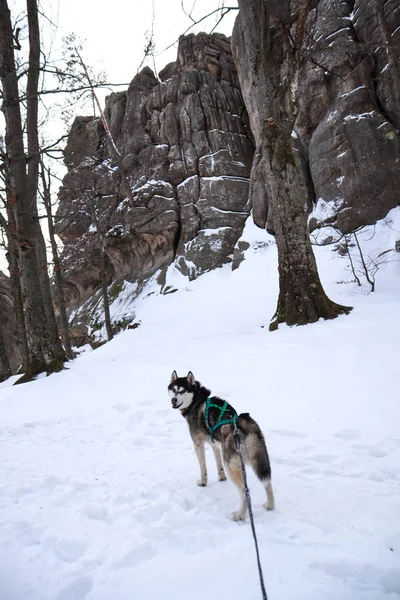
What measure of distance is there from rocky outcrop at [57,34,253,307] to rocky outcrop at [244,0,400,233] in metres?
6.48

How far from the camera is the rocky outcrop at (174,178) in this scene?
2239 cm

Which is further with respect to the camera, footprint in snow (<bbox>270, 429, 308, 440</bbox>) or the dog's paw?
footprint in snow (<bbox>270, 429, 308, 440</bbox>)

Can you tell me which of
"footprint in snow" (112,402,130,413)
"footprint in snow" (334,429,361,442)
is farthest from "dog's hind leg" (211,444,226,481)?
"footprint in snow" (112,402,130,413)

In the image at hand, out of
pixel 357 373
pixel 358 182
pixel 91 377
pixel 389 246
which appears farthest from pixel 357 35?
pixel 91 377

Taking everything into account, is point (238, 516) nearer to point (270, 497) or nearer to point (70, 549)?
point (270, 497)

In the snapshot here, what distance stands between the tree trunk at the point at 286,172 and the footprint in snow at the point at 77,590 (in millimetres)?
6085

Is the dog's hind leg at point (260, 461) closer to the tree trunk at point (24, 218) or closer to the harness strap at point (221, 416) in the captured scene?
the harness strap at point (221, 416)

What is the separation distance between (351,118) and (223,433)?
670 inches

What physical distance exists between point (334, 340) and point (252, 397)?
217 centimetres

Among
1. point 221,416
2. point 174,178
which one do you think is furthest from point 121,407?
point 174,178

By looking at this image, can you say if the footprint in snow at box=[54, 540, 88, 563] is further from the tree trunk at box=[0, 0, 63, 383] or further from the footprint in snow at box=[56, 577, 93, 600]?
the tree trunk at box=[0, 0, 63, 383]

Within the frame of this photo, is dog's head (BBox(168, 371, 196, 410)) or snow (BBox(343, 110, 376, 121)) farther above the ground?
snow (BBox(343, 110, 376, 121))

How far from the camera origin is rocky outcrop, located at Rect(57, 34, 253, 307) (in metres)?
22.4

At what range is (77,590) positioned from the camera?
78.7 inches
